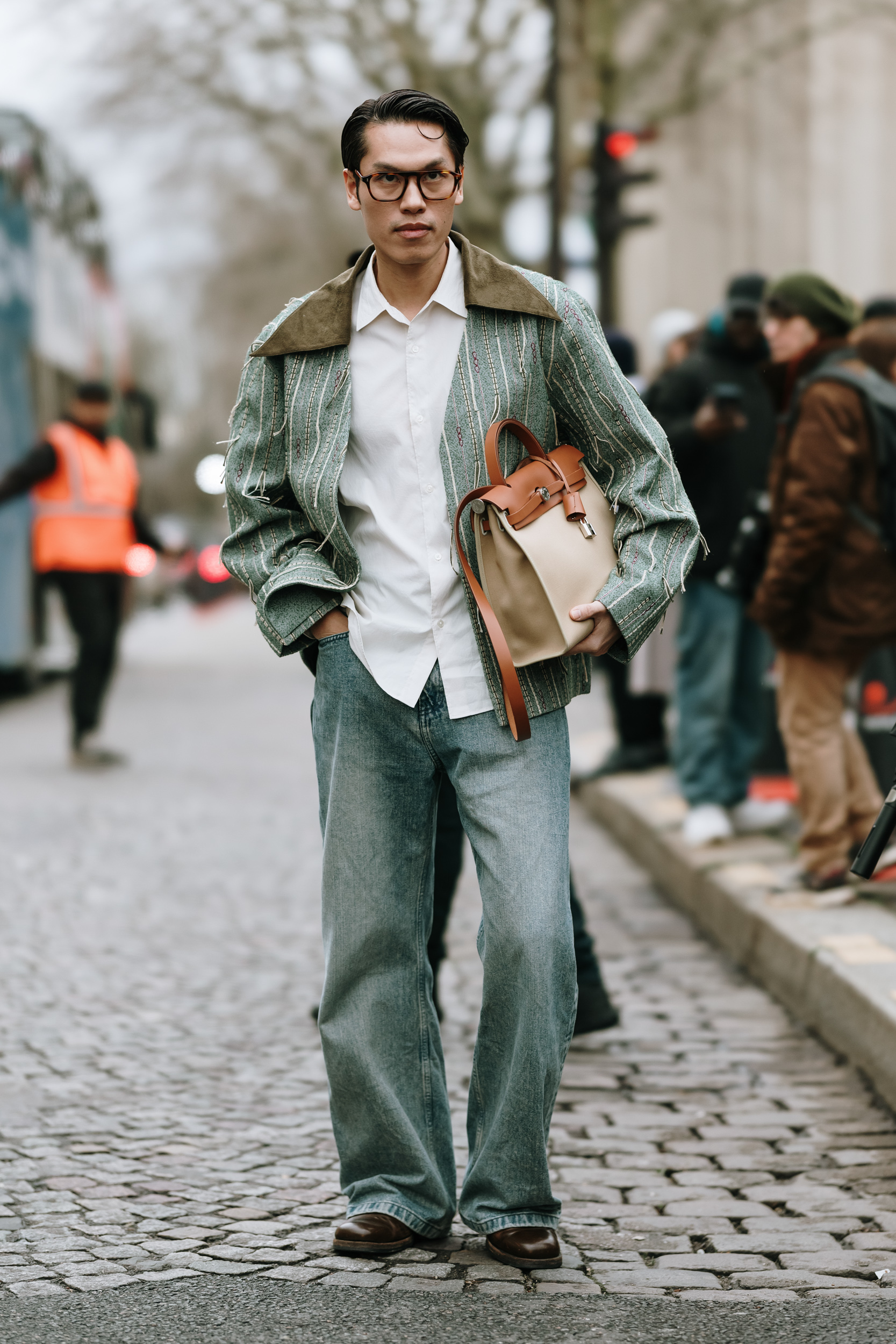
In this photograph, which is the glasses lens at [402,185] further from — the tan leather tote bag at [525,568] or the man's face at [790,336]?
the man's face at [790,336]

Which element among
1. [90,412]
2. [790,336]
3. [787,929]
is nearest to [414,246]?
[787,929]

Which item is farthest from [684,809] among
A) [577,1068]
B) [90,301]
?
[90,301]

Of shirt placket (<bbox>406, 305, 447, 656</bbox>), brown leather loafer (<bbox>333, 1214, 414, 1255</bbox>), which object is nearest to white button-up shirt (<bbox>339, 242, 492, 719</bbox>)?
shirt placket (<bbox>406, 305, 447, 656</bbox>)

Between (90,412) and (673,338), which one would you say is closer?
(673,338)

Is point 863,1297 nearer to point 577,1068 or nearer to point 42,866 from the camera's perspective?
point 577,1068

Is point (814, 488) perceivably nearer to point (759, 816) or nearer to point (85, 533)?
point (759, 816)

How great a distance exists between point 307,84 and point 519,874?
2549 cm

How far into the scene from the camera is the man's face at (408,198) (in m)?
3.18

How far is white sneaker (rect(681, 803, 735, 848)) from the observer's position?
23.0 ft

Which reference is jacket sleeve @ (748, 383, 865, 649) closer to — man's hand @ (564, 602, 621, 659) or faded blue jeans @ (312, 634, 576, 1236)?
faded blue jeans @ (312, 634, 576, 1236)

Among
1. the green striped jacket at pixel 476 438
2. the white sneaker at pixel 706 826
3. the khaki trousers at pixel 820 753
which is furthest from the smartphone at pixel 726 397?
the green striped jacket at pixel 476 438

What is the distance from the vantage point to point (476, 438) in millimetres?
3254

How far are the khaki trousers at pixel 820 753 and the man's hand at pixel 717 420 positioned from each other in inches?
40.9

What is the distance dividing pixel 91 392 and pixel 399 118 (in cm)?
785
